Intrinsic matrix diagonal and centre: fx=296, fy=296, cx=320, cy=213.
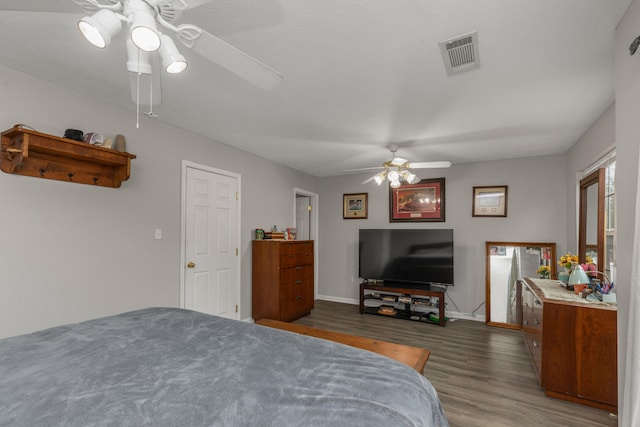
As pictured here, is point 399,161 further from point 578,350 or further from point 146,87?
point 146,87

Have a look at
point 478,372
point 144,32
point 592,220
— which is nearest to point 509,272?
point 592,220

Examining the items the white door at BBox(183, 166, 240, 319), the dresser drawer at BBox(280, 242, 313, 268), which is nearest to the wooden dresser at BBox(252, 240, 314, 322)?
the dresser drawer at BBox(280, 242, 313, 268)

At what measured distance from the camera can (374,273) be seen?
497 cm

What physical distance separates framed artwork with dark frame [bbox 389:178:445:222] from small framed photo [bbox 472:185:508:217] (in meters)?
0.49

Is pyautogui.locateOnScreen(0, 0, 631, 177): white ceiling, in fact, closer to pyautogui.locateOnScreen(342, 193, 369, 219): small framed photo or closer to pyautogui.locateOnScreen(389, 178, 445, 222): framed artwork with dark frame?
pyautogui.locateOnScreen(389, 178, 445, 222): framed artwork with dark frame

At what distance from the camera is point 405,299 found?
4.56m

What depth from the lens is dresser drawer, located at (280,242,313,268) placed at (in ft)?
13.8

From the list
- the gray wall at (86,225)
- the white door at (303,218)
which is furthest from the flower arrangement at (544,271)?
the gray wall at (86,225)

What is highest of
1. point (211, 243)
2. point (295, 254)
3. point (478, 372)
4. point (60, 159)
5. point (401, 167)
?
point (401, 167)

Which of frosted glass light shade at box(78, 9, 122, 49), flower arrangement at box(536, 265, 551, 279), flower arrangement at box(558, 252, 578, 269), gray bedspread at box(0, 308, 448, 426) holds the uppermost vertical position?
frosted glass light shade at box(78, 9, 122, 49)

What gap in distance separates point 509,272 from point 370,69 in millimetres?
3841

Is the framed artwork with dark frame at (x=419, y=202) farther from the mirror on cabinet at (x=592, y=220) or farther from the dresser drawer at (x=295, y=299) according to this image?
the dresser drawer at (x=295, y=299)

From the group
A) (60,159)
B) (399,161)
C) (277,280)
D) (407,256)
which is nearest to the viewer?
(60,159)

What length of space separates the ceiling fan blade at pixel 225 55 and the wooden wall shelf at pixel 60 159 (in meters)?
1.61
